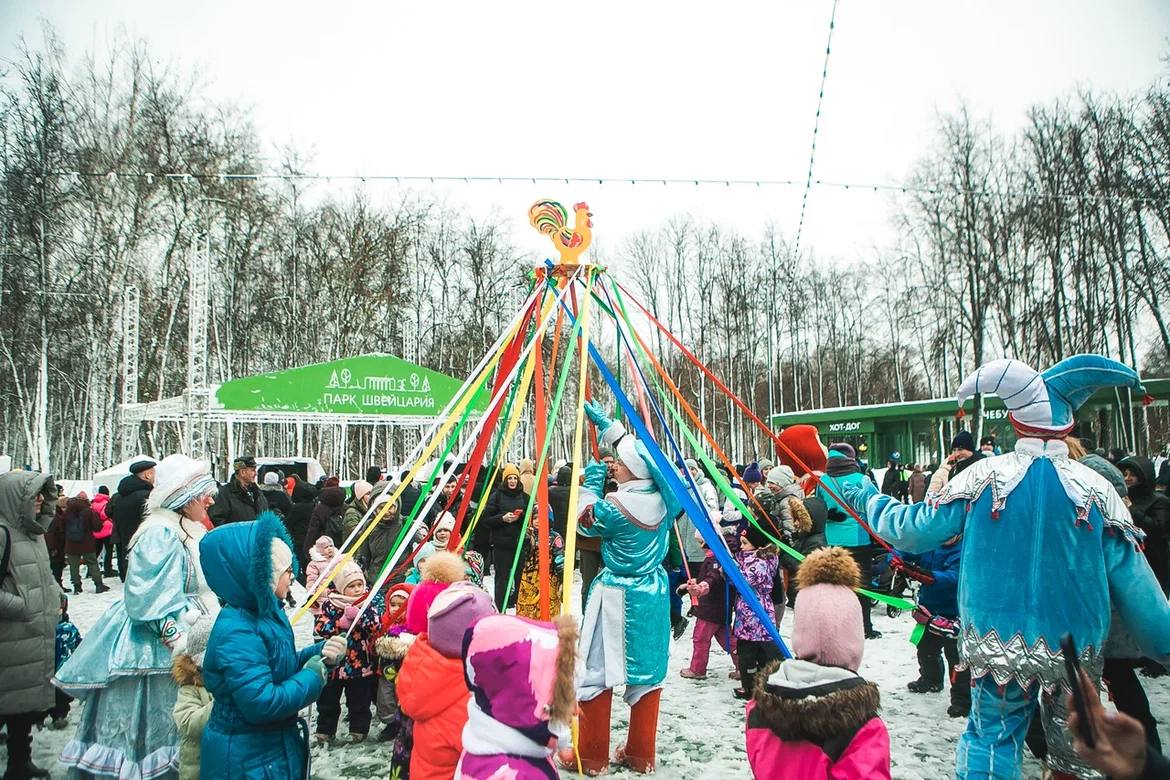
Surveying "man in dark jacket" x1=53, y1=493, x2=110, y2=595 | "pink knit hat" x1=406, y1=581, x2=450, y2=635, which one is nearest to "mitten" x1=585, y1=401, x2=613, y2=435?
"pink knit hat" x1=406, y1=581, x2=450, y2=635

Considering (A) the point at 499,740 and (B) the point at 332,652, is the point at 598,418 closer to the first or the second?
(B) the point at 332,652

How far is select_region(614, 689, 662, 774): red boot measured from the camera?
395 centimetres

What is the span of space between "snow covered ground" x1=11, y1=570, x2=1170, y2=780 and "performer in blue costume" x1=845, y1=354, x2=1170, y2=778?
1.42m

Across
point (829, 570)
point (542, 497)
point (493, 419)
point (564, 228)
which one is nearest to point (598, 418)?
point (493, 419)

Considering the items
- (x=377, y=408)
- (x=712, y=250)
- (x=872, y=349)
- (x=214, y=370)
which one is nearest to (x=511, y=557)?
(x=377, y=408)

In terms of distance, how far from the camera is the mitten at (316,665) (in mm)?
2693

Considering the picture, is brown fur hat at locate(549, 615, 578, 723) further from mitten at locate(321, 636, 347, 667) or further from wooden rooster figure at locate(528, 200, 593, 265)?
wooden rooster figure at locate(528, 200, 593, 265)

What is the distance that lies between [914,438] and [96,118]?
74.4ft

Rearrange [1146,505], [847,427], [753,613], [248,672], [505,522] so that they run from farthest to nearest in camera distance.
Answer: [847,427]
[505,522]
[1146,505]
[753,613]
[248,672]

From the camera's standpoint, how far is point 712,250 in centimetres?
2939

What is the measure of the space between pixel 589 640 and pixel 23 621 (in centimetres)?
292

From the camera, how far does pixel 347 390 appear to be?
1437 cm

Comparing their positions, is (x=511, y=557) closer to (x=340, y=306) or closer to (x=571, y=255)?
(x=571, y=255)

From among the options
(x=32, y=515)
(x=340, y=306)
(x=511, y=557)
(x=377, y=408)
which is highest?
(x=340, y=306)
